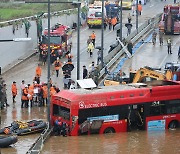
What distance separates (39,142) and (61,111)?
372 centimetres

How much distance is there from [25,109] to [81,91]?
5710 millimetres

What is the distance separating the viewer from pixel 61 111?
34.9 metres

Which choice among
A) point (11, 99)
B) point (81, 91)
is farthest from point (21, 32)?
point (81, 91)

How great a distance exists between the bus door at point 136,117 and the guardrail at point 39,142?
373cm

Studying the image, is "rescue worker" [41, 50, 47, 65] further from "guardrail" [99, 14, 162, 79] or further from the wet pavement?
"guardrail" [99, 14, 162, 79]

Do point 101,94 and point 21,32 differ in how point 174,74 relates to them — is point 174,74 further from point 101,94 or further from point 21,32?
point 21,32

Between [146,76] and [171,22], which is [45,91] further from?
[171,22]

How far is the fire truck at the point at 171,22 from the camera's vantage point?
65000mm

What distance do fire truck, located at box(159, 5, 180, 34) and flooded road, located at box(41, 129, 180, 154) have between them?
30138mm

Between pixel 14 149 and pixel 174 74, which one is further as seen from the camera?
pixel 174 74

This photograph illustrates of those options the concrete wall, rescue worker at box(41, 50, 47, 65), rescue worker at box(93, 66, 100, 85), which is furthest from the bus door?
rescue worker at box(41, 50, 47, 65)

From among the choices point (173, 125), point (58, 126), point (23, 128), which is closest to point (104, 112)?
point (58, 126)

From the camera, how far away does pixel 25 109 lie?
1581 inches

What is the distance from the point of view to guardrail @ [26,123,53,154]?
2977cm
